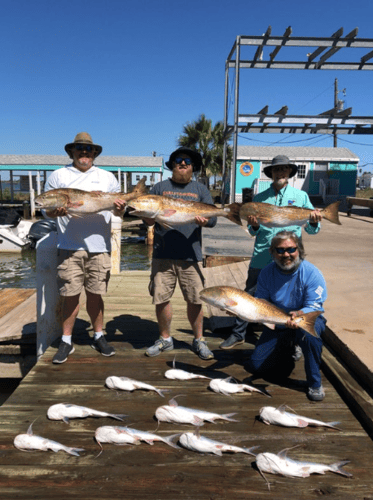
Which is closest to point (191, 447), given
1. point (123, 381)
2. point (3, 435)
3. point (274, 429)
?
point (274, 429)

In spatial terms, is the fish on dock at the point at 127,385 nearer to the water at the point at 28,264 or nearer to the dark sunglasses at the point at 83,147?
the dark sunglasses at the point at 83,147

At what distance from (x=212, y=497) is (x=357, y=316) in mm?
4628

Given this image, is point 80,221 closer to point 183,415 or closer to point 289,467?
point 183,415

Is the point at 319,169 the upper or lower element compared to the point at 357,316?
upper

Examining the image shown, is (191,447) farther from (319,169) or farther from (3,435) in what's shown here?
(319,169)

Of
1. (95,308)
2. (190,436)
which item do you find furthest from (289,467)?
(95,308)

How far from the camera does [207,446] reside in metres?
2.61

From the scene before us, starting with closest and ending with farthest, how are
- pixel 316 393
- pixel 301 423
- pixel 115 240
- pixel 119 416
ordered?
pixel 301 423 < pixel 119 416 < pixel 316 393 < pixel 115 240

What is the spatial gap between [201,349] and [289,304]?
105cm

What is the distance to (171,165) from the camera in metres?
3.94

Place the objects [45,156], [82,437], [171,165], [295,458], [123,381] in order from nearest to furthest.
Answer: [295,458] < [82,437] < [123,381] < [171,165] < [45,156]

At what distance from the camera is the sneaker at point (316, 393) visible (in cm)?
326

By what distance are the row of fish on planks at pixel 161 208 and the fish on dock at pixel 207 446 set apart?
180cm

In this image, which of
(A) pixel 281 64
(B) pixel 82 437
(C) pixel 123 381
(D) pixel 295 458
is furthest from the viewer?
(A) pixel 281 64
